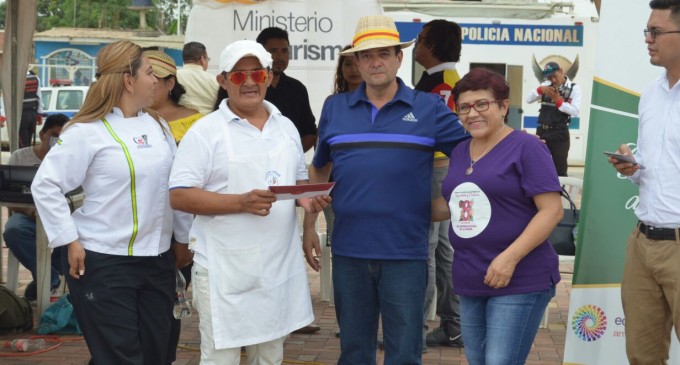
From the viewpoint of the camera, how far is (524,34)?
20.2m

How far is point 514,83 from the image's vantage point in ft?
67.5

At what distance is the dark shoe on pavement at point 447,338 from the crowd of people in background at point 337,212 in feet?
6.60

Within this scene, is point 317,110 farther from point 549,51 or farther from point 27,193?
point 549,51

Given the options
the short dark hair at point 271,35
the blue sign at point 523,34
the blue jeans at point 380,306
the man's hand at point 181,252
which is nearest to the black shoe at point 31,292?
the short dark hair at point 271,35

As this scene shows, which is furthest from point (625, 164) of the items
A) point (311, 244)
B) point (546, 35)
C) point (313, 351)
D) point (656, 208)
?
point (546, 35)

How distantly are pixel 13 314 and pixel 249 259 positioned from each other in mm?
3258

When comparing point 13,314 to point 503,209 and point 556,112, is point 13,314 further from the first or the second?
point 556,112

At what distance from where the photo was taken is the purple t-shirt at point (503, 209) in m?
4.20

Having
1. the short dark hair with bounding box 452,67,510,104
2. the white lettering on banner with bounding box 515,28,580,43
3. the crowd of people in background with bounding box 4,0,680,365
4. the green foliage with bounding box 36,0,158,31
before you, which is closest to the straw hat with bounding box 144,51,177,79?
the crowd of people in background with bounding box 4,0,680,365

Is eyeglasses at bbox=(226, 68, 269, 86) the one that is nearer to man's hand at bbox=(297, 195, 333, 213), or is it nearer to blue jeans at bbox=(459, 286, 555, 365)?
man's hand at bbox=(297, 195, 333, 213)

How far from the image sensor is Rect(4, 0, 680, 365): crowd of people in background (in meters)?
4.29

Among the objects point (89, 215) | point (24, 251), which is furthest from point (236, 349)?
point (24, 251)

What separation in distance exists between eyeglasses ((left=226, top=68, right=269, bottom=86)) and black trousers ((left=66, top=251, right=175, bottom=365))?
0.89m

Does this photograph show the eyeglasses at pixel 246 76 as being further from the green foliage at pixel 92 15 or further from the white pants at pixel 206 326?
the green foliage at pixel 92 15
